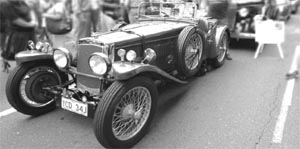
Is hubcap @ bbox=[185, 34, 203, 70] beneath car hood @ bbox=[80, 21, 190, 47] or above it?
beneath

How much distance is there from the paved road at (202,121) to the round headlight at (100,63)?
2.76 ft

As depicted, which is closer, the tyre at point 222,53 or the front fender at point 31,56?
the front fender at point 31,56

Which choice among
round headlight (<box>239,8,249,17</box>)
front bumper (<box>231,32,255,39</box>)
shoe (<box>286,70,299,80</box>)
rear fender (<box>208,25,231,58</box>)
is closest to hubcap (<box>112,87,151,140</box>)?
rear fender (<box>208,25,231,58</box>)

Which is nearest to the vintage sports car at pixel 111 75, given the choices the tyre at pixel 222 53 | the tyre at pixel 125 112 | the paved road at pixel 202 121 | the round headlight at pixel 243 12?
the tyre at pixel 125 112

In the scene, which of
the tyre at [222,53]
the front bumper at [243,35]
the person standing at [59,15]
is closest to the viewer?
the tyre at [222,53]

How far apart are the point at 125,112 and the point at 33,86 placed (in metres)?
1.42

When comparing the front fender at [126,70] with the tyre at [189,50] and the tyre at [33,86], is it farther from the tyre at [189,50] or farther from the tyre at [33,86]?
the tyre at [33,86]

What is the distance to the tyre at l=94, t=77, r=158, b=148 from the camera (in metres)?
2.61

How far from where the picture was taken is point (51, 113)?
374 centimetres

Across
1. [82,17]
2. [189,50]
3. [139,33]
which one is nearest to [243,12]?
[189,50]

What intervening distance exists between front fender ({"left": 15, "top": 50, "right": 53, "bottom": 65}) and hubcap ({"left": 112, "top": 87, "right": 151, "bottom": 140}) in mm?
1334

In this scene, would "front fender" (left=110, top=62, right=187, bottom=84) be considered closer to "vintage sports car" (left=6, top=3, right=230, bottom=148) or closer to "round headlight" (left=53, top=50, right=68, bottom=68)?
"vintage sports car" (left=6, top=3, right=230, bottom=148)

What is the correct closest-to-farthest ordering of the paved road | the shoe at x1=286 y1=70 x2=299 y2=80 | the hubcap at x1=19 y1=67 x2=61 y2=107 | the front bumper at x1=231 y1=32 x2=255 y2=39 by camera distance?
the paved road, the hubcap at x1=19 y1=67 x2=61 y2=107, the shoe at x1=286 y1=70 x2=299 y2=80, the front bumper at x1=231 y1=32 x2=255 y2=39

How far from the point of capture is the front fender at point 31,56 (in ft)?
10.9
